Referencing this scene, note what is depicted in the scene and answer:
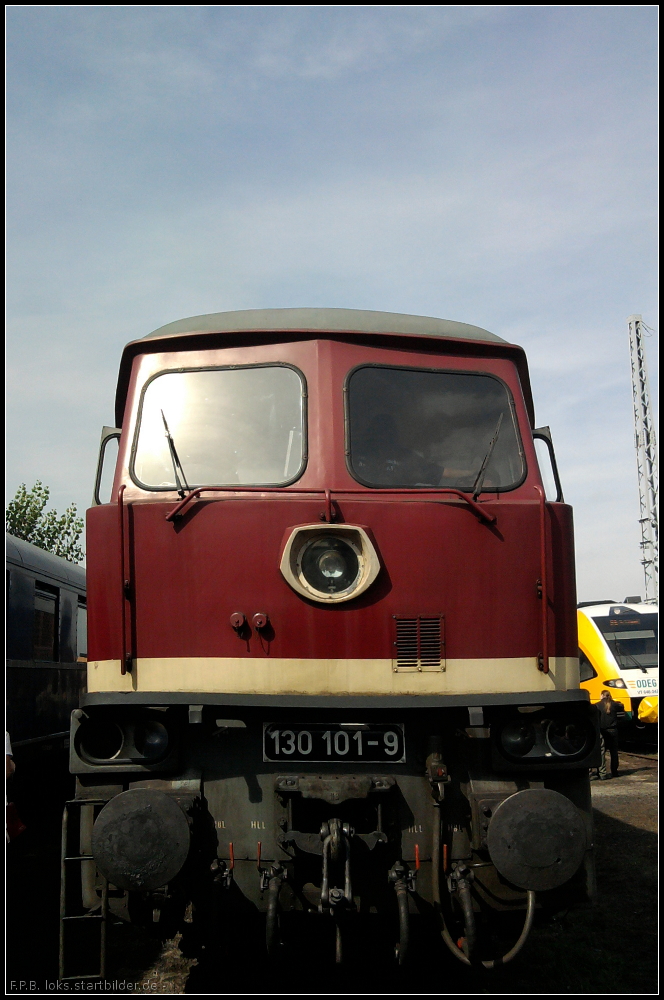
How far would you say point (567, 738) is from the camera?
4.16 metres

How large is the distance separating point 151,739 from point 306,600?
95 cm

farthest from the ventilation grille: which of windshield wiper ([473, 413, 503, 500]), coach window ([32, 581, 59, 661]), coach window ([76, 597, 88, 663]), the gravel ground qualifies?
coach window ([76, 597, 88, 663])

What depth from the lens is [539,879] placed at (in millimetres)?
3773

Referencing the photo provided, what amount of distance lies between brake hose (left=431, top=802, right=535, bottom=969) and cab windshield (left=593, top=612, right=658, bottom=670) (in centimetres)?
1205

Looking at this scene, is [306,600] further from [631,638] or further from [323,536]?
[631,638]

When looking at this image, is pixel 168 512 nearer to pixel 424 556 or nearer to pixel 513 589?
pixel 424 556

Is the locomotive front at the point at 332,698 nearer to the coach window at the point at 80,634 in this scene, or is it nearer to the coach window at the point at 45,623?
the coach window at the point at 45,623

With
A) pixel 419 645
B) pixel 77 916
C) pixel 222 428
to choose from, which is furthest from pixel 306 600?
pixel 77 916

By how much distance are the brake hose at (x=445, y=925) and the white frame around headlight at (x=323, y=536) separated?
3.37 feet

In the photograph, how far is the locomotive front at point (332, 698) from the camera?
385 centimetres

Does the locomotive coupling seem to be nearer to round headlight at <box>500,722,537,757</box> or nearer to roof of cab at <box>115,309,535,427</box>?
round headlight at <box>500,722,537,757</box>

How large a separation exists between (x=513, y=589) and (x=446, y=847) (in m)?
1.22

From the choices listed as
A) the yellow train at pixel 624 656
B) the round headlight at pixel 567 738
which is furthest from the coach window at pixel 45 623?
the yellow train at pixel 624 656

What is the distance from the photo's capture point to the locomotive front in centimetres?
385
